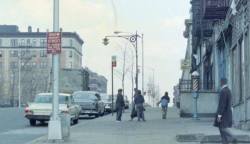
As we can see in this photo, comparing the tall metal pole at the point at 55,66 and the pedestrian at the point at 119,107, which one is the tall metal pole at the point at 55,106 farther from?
the pedestrian at the point at 119,107

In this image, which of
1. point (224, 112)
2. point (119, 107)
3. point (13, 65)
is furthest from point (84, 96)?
point (13, 65)

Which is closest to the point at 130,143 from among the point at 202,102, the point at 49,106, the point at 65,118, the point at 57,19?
the point at 65,118

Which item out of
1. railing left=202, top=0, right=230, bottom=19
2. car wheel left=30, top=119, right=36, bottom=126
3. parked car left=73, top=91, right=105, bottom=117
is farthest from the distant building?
railing left=202, top=0, right=230, bottom=19

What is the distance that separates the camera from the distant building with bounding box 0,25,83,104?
435ft

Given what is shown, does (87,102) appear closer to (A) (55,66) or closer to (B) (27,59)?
(A) (55,66)

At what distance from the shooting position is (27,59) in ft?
436

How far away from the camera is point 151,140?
2144cm

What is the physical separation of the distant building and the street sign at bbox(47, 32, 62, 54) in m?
106

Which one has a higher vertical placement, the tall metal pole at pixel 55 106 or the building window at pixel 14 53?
the building window at pixel 14 53

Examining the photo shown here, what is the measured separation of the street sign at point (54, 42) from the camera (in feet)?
68.8

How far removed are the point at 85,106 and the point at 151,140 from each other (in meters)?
22.2

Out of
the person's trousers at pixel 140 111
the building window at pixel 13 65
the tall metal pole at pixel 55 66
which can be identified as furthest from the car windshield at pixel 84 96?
the building window at pixel 13 65

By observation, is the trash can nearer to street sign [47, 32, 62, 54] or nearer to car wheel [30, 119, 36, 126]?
street sign [47, 32, 62, 54]

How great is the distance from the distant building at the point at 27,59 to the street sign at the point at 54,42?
349 feet
